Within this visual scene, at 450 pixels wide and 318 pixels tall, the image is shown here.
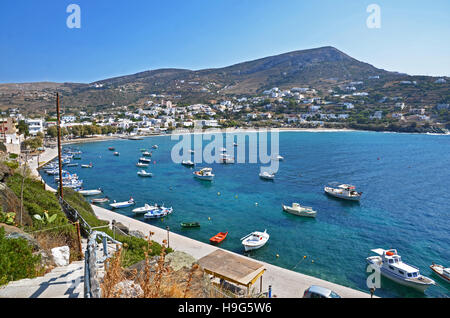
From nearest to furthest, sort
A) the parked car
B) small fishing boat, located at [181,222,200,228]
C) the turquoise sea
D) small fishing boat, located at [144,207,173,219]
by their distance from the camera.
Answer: the parked car, the turquoise sea, small fishing boat, located at [181,222,200,228], small fishing boat, located at [144,207,173,219]

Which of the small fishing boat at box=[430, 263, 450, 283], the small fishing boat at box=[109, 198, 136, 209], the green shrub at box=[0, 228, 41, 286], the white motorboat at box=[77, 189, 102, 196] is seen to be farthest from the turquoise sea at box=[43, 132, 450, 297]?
the green shrub at box=[0, 228, 41, 286]

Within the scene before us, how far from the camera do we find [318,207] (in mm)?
20391

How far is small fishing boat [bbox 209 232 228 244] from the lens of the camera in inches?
563

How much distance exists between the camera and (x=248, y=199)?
2228 centimetres

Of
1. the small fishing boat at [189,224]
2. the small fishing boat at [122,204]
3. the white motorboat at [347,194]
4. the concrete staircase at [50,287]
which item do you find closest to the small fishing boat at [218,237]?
the small fishing boat at [189,224]

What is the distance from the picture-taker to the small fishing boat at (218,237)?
14289 mm

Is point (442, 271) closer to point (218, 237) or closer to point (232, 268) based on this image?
point (232, 268)

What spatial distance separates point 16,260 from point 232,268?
567 centimetres

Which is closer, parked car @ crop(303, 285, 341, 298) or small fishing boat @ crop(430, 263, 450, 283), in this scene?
parked car @ crop(303, 285, 341, 298)

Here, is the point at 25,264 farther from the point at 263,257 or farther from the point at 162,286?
the point at 263,257

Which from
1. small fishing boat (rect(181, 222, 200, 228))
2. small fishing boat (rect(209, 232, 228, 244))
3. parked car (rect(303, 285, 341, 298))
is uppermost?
parked car (rect(303, 285, 341, 298))

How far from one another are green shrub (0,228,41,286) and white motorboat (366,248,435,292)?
495 inches

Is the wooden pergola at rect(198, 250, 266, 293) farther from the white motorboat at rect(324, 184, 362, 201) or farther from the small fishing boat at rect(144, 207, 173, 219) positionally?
the white motorboat at rect(324, 184, 362, 201)

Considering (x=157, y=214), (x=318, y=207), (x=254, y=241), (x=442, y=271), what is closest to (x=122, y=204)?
(x=157, y=214)
